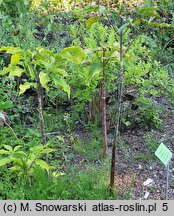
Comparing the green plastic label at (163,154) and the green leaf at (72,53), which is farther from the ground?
the green leaf at (72,53)

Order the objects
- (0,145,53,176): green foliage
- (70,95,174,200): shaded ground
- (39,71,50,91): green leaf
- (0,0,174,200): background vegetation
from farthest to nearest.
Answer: (70,95,174,200): shaded ground
(0,145,53,176): green foliage
(0,0,174,200): background vegetation
(39,71,50,91): green leaf

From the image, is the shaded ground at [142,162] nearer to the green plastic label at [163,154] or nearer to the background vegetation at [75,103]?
the background vegetation at [75,103]

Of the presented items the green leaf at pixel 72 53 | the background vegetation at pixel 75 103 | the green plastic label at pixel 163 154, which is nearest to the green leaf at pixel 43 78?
the background vegetation at pixel 75 103

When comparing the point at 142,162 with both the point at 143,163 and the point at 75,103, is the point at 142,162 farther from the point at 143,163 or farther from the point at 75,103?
the point at 75,103

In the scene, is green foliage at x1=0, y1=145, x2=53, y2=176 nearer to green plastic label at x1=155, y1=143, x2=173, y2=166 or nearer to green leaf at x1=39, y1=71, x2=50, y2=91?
green leaf at x1=39, y1=71, x2=50, y2=91

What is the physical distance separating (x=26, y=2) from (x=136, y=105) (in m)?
2.32

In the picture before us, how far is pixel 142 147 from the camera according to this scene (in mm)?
3521

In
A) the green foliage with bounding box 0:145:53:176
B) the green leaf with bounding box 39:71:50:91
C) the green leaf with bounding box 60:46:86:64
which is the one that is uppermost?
the green leaf with bounding box 60:46:86:64

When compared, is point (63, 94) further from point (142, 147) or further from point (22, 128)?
point (142, 147)

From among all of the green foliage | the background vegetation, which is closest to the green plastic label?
the background vegetation

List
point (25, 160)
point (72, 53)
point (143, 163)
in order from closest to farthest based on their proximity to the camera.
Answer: point (72, 53) < point (25, 160) < point (143, 163)

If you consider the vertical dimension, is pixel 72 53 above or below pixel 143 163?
above

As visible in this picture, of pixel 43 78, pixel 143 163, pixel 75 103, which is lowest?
pixel 143 163

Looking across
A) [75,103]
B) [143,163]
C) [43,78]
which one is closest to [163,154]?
[143,163]
